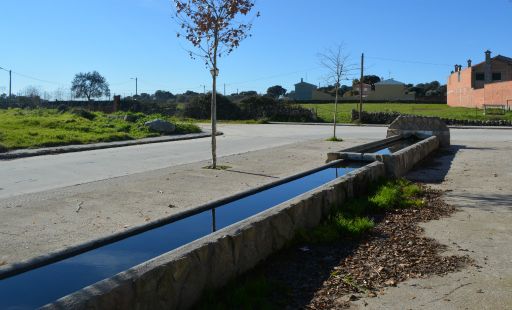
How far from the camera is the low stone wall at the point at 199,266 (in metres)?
3.25

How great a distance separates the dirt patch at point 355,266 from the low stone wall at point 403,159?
13.1 feet

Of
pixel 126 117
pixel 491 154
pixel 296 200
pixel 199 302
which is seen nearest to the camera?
pixel 199 302

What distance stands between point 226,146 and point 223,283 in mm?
16638

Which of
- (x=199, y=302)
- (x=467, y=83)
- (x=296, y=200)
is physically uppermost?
(x=467, y=83)

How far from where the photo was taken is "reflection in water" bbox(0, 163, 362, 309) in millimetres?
3715

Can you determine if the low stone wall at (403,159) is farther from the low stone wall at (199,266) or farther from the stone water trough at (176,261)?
the low stone wall at (199,266)

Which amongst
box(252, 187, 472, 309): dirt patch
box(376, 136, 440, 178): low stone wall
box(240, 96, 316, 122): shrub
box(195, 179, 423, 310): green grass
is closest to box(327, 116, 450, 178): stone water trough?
box(376, 136, 440, 178): low stone wall

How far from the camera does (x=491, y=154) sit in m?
16.7

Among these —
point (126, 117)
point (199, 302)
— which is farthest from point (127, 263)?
point (126, 117)

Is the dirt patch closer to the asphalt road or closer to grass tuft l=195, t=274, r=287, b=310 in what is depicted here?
grass tuft l=195, t=274, r=287, b=310

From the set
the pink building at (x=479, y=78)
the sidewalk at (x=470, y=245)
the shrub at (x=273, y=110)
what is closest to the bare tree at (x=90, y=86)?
the shrub at (x=273, y=110)

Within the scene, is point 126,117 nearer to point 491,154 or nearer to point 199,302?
point 491,154

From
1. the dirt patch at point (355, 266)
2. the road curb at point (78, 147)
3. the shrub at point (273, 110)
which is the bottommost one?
the dirt patch at point (355, 266)

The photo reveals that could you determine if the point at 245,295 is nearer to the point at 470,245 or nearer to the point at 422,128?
the point at 470,245
